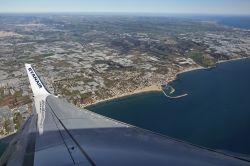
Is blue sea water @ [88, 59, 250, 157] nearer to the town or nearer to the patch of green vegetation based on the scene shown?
the town

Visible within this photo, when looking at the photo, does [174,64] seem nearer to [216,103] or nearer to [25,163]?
[216,103]

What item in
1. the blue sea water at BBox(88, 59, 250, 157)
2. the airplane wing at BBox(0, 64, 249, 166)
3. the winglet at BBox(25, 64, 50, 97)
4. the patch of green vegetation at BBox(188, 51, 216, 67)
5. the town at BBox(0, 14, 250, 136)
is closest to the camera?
the airplane wing at BBox(0, 64, 249, 166)

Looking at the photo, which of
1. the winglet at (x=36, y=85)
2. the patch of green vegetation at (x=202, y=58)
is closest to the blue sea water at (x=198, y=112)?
the patch of green vegetation at (x=202, y=58)

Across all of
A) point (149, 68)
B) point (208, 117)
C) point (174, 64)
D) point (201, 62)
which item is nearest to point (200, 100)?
point (208, 117)

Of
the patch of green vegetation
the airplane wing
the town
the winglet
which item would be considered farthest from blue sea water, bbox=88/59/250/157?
the airplane wing

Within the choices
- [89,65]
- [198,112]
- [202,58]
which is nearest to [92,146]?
[198,112]

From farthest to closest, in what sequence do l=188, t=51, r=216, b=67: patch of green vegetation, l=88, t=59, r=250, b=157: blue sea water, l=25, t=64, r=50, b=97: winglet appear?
l=188, t=51, r=216, b=67: patch of green vegetation, l=88, t=59, r=250, b=157: blue sea water, l=25, t=64, r=50, b=97: winglet

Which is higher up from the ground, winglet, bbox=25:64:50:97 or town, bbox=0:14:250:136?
winglet, bbox=25:64:50:97

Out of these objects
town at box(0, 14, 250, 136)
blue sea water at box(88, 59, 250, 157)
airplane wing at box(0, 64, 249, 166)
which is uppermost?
airplane wing at box(0, 64, 249, 166)
